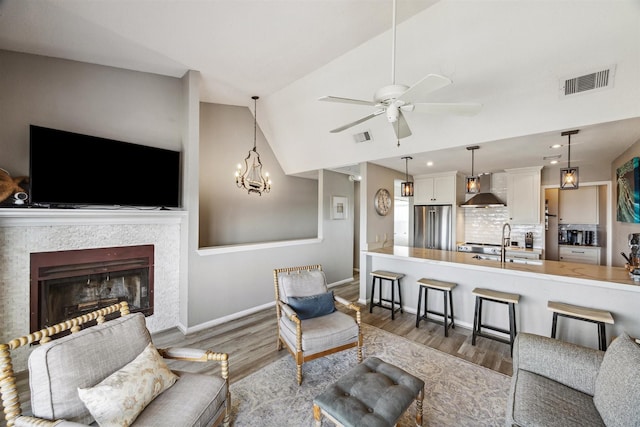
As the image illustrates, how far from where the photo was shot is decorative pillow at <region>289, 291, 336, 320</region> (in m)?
2.71

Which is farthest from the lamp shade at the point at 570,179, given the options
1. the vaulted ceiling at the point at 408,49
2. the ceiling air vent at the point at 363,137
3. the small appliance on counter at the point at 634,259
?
the ceiling air vent at the point at 363,137

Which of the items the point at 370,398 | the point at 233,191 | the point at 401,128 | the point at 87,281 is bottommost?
the point at 370,398

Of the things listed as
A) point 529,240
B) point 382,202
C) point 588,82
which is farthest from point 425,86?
point 529,240

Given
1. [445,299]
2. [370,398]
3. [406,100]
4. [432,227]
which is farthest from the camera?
[432,227]

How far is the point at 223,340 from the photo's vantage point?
3.17 meters

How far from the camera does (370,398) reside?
1.61m

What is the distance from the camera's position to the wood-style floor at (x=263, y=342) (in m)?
2.63

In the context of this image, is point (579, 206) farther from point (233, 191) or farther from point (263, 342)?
point (233, 191)

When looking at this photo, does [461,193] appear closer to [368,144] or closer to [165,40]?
[368,144]

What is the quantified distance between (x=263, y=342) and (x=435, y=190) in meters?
4.79

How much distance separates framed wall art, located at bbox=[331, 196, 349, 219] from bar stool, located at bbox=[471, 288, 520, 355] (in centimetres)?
301

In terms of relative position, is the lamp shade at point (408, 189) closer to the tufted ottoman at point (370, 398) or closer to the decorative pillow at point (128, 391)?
the tufted ottoman at point (370, 398)

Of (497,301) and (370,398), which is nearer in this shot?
(370,398)

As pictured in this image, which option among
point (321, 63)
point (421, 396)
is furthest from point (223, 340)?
point (321, 63)
